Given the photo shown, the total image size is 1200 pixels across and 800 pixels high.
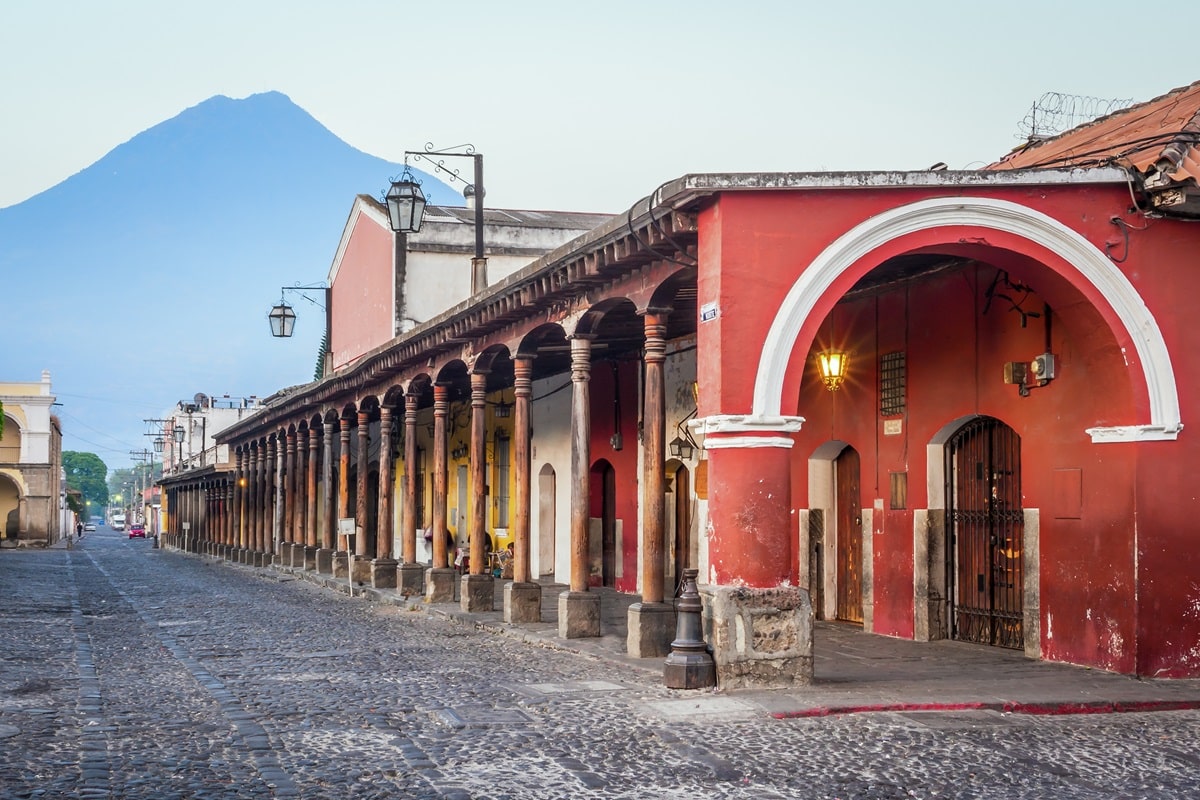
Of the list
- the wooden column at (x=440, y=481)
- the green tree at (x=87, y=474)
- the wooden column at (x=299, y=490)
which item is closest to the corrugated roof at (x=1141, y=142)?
the wooden column at (x=440, y=481)

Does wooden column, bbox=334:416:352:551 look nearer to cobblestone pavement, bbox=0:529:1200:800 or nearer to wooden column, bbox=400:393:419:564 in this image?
wooden column, bbox=400:393:419:564

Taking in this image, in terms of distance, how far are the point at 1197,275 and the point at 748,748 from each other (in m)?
5.94

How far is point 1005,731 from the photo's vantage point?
8.29m

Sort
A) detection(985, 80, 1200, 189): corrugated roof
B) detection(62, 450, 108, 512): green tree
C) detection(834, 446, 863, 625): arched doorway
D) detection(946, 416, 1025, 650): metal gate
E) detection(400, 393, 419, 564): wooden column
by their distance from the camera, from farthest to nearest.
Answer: detection(62, 450, 108, 512): green tree → detection(400, 393, 419, 564): wooden column → detection(834, 446, 863, 625): arched doorway → detection(946, 416, 1025, 650): metal gate → detection(985, 80, 1200, 189): corrugated roof

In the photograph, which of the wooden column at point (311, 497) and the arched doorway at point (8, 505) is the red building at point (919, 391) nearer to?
the wooden column at point (311, 497)

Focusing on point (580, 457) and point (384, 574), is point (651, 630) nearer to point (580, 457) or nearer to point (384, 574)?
point (580, 457)

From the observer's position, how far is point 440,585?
763 inches

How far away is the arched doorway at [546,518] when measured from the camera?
24766mm

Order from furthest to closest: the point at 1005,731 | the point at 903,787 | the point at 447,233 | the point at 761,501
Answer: the point at 447,233, the point at 761,501, the point at 1005,731, the point at 903,787

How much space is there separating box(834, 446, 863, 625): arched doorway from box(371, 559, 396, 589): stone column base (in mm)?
9515

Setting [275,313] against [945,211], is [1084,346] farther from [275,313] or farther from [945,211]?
[275,313]

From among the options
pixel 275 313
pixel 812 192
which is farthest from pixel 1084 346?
pixel 275 313

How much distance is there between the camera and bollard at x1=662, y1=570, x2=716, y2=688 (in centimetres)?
997

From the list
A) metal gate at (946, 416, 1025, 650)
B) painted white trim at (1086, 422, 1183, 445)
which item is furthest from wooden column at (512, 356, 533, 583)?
painted white trim at (1086, 422, 1183, 445)
